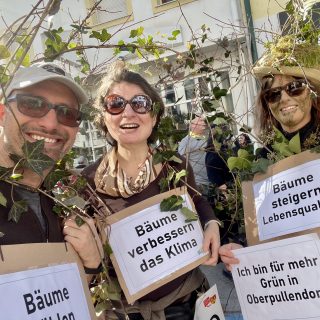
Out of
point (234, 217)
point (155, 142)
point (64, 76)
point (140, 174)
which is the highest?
point (64, 76)

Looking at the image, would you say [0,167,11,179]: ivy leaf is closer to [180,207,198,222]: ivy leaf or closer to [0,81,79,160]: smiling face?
[0,81,79,160]: smiling face

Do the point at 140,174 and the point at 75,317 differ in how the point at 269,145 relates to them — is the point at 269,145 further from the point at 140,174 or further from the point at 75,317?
the point at 75,317

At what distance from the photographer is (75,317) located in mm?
1472

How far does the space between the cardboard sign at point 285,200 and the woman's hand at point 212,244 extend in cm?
15

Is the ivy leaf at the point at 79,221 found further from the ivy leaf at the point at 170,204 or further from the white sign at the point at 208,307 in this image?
the white sign at the point at 208,307

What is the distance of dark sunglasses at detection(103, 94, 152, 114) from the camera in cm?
212

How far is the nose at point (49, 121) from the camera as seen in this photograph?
176 centimetres

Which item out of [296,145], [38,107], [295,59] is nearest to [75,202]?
[38,107]

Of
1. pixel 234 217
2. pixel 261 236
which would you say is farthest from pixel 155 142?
pixel 261 236

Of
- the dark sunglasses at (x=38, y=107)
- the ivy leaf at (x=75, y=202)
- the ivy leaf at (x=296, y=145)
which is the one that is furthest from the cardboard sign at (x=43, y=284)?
the ivy leaf at (x=296, y=145)

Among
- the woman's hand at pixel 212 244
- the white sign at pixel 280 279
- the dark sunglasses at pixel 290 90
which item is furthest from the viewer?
the dark sunglasses at pixel 290 90

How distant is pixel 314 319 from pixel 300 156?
659mm

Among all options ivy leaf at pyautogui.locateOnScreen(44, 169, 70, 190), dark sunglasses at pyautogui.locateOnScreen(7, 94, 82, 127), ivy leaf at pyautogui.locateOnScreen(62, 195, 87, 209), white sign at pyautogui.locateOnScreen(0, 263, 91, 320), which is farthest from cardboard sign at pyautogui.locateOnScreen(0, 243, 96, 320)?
dark sunglasses at pyautogui.locateOnScreen(7, 94, 82, 127)

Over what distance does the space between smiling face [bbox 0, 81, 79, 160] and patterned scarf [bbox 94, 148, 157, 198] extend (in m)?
0.26
